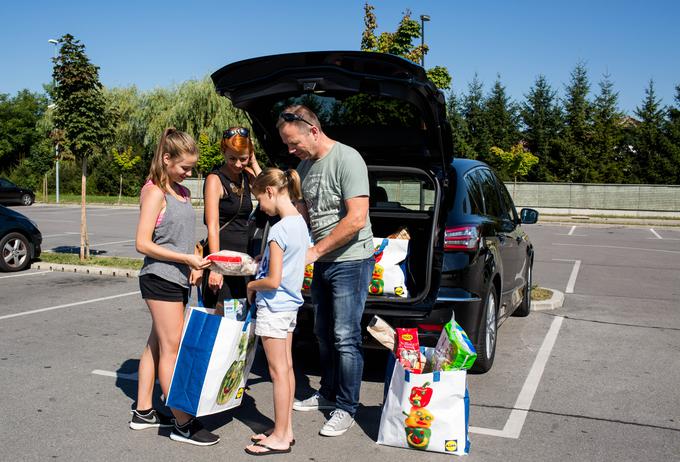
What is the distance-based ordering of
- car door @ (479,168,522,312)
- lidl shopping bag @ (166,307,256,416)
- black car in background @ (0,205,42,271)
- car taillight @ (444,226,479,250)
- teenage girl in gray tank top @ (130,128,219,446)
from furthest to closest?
black car in background @ (0,205,42,271) → car door @ (479,168,522,312) → car taillight @ (444,226,479,250) → teenage girl in gray tank top @ (130,128,219,446) → lidl shopping bag @ (166,307,256,416)

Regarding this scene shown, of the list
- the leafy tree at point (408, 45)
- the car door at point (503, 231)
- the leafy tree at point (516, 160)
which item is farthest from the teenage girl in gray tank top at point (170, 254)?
the leafy tree at point (516, 160)

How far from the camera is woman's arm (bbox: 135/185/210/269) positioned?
374cm

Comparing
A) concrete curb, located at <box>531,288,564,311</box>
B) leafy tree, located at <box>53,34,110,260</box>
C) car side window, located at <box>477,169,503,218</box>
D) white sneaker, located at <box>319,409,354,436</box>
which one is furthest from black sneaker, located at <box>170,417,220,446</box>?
leafy tree, located at <box>53,34,110,260</box>

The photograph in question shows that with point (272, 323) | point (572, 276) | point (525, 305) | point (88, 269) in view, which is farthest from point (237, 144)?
point (572, 276)

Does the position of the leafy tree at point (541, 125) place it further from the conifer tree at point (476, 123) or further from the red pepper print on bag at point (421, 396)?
the red pepper print on bag at point (421, 396)

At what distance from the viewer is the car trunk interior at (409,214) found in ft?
15.9

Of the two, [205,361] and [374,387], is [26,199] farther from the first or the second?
[205,361]

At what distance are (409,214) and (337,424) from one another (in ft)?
6.58

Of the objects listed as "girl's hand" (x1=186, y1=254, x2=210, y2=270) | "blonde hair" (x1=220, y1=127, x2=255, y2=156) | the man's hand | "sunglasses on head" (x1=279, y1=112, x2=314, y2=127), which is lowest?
"girl's hand" (x1=186, y1=254, x2=210, y2=270)

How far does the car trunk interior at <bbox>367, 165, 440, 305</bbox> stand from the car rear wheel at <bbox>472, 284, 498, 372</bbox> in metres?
0.51

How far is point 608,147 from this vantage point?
3766 centimetres

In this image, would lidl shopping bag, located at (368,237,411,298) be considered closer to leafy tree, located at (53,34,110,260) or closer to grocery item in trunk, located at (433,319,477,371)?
grocery item in trunk, located at (433,319,477,371)

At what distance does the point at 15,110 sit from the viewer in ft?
158

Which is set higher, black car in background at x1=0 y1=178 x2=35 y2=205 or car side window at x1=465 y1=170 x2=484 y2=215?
car side window at x1=465 y1=170 x2=484 y2=215
